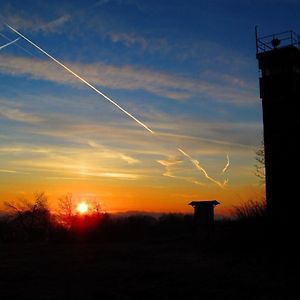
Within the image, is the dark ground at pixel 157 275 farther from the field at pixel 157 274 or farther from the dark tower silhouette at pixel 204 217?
the dark tower silhouette at pixel 204 217

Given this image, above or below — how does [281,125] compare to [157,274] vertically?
above

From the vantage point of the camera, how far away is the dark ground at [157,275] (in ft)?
45.6

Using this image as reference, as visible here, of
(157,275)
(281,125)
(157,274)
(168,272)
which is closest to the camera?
(157,275)

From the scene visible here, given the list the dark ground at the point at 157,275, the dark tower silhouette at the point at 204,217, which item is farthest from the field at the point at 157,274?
the dark tower silhouette at the point at 204,217

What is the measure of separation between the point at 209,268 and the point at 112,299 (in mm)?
6442

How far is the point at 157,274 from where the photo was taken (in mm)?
17359

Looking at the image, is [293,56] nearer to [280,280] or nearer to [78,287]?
[280,280]

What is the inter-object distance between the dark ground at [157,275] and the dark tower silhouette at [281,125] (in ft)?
16.6

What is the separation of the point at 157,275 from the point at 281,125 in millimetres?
14861

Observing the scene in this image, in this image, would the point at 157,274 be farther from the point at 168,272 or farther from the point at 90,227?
the point at 90,227

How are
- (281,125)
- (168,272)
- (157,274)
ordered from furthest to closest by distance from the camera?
(281,125) → (168,272) → (157,274)

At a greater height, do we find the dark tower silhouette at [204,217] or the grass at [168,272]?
the dark tower silhouette at [204,217]

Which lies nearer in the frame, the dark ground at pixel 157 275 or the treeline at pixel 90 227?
the dark ground at pixel 157 275

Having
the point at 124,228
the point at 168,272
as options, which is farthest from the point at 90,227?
the point at 168,272
